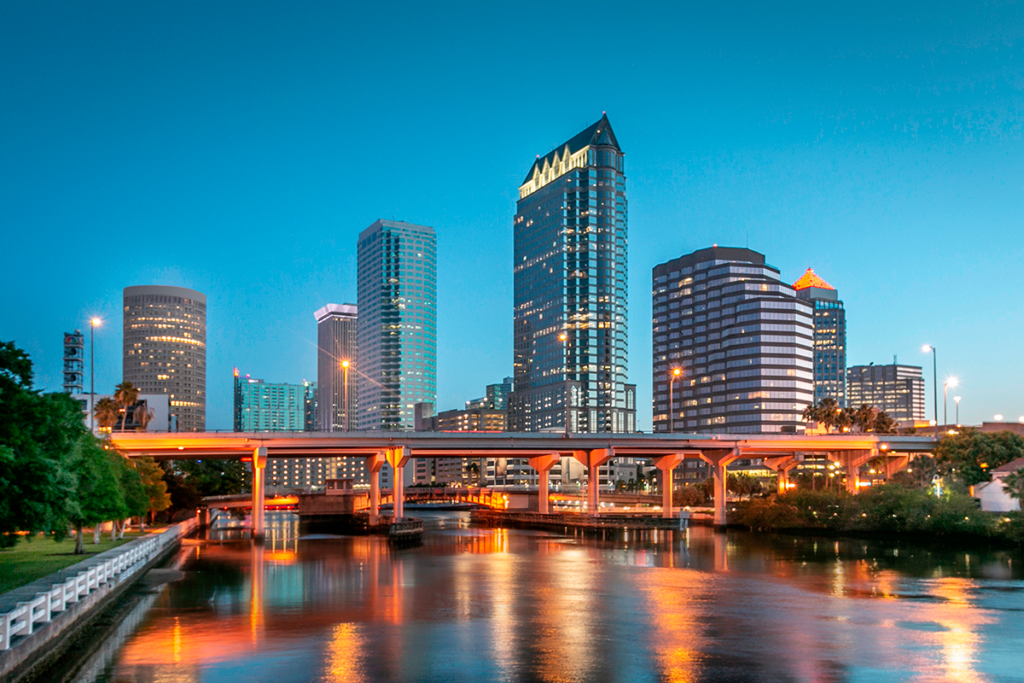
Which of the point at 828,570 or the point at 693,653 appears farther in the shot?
the point at 828,570

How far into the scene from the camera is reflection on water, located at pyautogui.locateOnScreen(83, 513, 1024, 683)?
24.6 meters

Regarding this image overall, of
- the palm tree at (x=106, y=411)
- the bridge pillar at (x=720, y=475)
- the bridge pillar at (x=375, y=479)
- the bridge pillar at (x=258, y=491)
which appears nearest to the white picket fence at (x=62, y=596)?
the bridge pillar at (x=258, y=491)

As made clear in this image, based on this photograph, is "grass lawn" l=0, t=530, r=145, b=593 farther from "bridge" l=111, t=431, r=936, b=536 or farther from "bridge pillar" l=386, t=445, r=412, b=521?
"bridge pillar" l=386, t=445, r=412, b=521

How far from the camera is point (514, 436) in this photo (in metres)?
101

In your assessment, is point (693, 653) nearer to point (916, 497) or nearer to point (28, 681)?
point (28, 681)

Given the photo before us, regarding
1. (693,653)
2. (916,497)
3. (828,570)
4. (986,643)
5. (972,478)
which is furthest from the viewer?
(972,478)

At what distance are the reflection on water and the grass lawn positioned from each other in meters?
4.94

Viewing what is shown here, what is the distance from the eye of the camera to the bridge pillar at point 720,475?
10694cm

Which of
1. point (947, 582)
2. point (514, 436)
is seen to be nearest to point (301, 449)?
point (514, 436)

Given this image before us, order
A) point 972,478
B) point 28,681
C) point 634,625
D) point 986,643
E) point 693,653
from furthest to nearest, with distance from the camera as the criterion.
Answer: point 972,478
point 634,625
point 986,643
point 693,653
point 28,681

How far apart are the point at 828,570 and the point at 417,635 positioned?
34820mm

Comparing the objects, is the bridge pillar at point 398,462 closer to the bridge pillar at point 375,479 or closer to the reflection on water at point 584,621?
the bridge pillar at point 375,479

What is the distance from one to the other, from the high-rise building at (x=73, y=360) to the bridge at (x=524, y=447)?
48466 mm

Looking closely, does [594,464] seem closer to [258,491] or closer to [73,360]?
[258,491]
